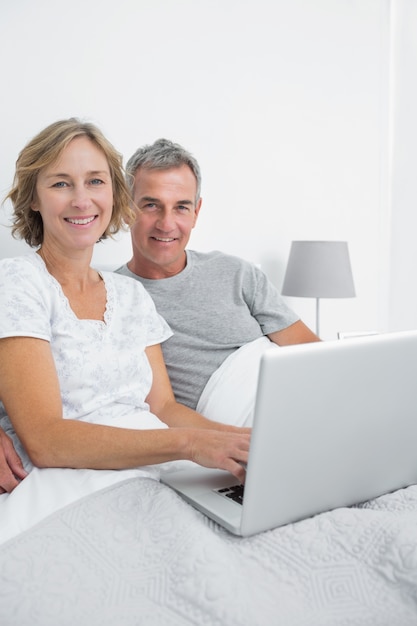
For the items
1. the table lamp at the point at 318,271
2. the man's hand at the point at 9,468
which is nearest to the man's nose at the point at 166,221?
the man's hand at the point at 9,468

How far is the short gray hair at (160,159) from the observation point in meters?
1.84

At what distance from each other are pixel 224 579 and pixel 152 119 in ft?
6.57

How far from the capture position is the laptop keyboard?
1064 mm

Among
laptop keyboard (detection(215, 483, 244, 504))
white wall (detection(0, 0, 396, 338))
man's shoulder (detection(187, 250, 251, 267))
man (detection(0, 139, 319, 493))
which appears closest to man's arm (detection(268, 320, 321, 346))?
man (detection(0, 139, 319, 493))

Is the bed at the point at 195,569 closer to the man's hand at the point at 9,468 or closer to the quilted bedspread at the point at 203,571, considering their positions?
the quilted bedspread at the point at 203,571

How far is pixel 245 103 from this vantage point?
283cm

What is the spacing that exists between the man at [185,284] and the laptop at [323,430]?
74 cm

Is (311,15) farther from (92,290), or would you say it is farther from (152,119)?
(92,290)

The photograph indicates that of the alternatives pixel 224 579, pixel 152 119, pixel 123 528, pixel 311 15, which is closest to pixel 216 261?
pixel 152 119

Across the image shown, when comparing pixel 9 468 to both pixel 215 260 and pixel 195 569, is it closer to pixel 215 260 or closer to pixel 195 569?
pixel 195 569

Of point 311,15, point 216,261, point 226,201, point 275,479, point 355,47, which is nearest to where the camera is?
point 275,479

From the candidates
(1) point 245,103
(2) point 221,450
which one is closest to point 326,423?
(2) point 221,450

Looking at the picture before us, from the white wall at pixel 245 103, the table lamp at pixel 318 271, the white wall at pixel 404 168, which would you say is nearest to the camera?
the white wall at pixel 245 103

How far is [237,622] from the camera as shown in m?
0.77
